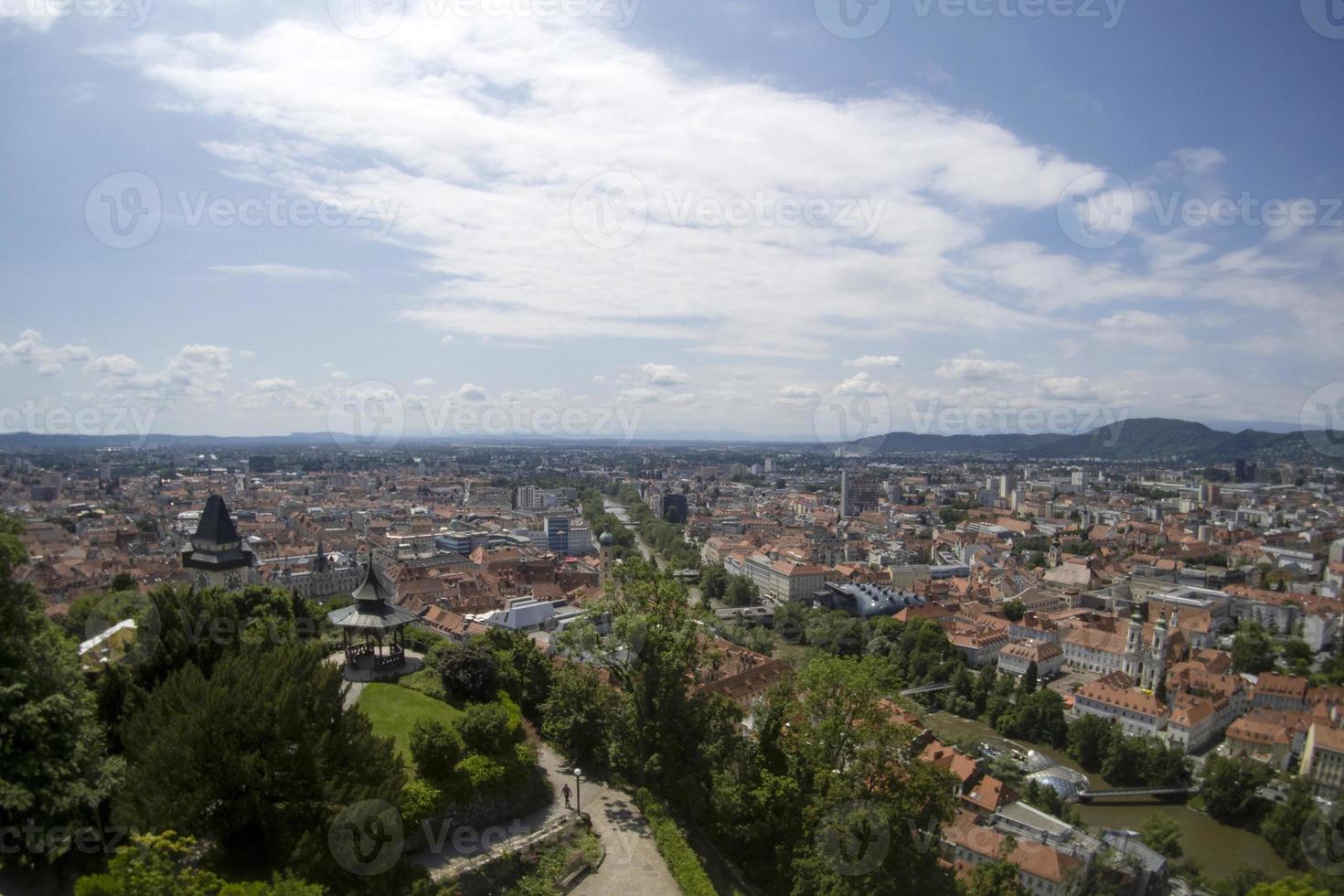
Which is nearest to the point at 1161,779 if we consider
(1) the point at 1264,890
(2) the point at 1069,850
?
(2) the point at 1069,850

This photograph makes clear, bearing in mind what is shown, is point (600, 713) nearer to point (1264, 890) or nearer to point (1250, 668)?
point (1264, 890)

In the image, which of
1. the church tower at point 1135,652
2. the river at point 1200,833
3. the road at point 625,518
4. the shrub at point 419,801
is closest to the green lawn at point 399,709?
the shrub at point 419,801

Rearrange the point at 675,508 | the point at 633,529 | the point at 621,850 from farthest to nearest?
the point at 675,508, the point at 633,529, the point at 621,850

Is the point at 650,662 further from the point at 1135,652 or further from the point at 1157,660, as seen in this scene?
the point at 1135,652

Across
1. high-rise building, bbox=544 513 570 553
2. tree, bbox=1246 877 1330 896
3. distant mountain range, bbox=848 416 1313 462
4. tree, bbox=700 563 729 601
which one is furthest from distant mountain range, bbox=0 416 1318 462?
tree, bbox=1246 877 1330 896

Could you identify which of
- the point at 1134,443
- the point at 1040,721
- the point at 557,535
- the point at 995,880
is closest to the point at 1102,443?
the point at 1134,443

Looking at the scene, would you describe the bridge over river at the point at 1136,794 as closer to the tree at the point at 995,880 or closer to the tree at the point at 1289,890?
the tree at the point at 995,880
